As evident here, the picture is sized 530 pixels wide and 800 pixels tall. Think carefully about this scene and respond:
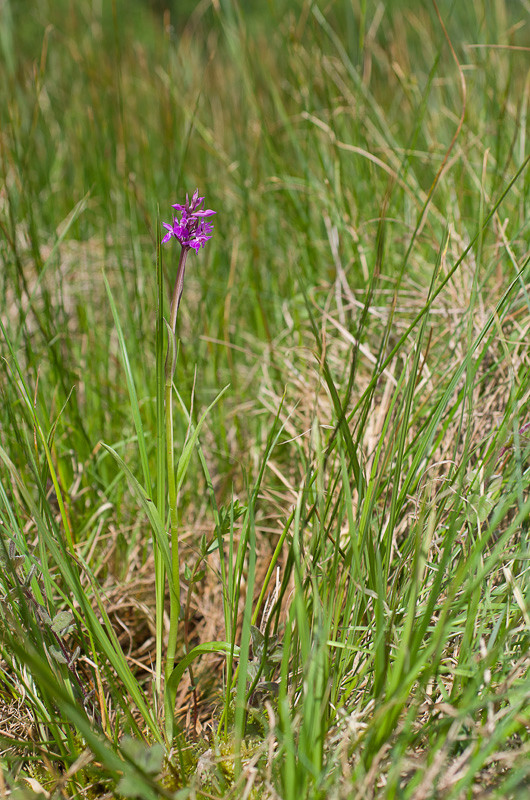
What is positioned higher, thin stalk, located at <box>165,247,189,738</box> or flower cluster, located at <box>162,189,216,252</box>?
flower cluster, located at <box>162,189,216,252</box>

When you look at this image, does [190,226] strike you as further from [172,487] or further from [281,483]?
[281,483]

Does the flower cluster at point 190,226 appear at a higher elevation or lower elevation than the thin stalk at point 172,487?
higher

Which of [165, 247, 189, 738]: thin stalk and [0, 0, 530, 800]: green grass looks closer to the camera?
[0, 0, 530, 800]: green grass

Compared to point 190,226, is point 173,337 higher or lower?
lower

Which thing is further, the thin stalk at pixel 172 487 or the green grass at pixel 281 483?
the thin stalk at pixel 172 487

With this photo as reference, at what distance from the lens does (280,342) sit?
6.15 feet

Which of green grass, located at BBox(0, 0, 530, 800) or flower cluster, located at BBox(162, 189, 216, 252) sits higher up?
flower cluster, located at BBox(162, 189, 216, 252)

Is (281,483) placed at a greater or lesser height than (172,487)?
lesser

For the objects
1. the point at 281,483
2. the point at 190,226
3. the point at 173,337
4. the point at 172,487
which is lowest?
the point at 281,483

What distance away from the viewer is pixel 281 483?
1456 millimetres

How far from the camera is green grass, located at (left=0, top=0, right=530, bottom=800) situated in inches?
29.1

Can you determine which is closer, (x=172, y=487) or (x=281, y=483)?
(x=172, y=487)

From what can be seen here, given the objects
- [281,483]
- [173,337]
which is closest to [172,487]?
[173,337]

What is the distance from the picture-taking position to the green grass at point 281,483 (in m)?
0.74
